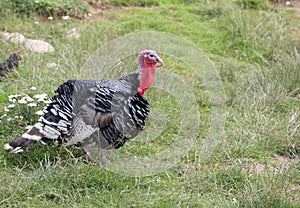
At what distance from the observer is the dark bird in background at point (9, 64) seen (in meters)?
6.46

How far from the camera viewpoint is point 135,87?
4.86 meters

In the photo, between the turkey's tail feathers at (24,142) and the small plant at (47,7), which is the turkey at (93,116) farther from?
the small plant at (47,7)

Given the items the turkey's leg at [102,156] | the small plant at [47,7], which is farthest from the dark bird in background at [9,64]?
the turkey's leg at [102,156]

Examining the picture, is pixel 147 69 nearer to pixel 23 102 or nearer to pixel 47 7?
pixel 23 102

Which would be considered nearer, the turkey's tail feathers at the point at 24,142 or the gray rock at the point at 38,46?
the turkey's tail feathers at the point at 24,142

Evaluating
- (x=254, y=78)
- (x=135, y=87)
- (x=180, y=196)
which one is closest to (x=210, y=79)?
(x=254, y=78)

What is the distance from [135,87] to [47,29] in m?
4.06

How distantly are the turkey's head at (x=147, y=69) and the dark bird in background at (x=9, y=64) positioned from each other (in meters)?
2.31

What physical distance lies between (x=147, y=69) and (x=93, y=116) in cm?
74

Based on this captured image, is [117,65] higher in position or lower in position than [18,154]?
higher

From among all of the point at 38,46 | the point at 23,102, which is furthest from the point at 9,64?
the point at 23,102

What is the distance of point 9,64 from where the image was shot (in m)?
6.50

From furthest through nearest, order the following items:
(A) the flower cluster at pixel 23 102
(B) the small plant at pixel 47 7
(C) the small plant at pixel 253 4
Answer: (C) the small plant at pixel 253 4 < (B) the small plant at pixel 47 7 < (A) the flower cluster at pixel 23 102

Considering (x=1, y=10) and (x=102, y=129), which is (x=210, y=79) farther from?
(x=1, y=10)
